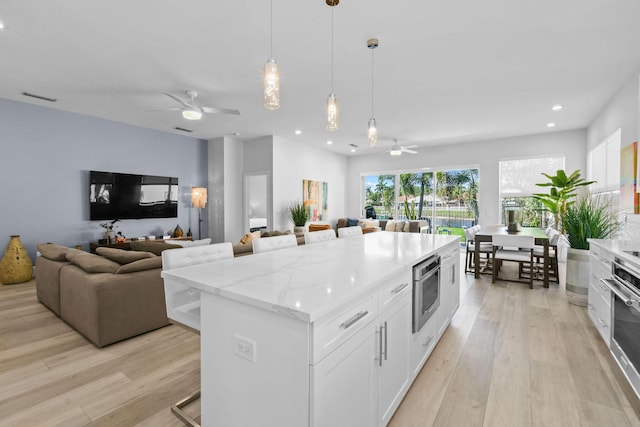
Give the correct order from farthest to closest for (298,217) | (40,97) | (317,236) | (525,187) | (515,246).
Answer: (298,217)
(525,187)
(40,97)
(515,246)
(317,236)

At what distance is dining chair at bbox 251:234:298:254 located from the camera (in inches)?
91.8

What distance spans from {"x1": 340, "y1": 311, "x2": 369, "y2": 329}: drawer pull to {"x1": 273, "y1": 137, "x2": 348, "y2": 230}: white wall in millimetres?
5736

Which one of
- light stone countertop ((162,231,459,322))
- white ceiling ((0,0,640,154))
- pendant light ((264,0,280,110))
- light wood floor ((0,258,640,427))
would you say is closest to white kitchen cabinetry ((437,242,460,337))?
light wood floor ((0,258,640,427))

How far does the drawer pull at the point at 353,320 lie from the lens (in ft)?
3.83

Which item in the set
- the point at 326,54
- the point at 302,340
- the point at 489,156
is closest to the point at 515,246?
the point at 326,54

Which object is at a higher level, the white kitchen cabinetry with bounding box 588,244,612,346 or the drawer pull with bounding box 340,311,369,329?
the drawer pull with bounding box 340,311,369,329

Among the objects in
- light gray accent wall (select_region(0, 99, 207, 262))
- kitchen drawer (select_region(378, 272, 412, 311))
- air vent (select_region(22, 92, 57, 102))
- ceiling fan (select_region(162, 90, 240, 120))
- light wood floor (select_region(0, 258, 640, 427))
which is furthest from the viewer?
light gray accent wall (select_region(0, 99, 207, 262))

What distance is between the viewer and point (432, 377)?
2109 mm

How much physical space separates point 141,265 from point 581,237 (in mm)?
4793

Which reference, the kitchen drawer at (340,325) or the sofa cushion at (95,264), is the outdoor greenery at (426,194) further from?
the sofa cushion at (95,264)

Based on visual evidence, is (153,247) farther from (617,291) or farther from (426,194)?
(426,194)

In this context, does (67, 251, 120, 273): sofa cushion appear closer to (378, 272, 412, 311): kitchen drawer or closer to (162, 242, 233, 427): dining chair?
(162, 242, 233, 427): dining chair

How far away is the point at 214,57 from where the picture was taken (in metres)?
3.24

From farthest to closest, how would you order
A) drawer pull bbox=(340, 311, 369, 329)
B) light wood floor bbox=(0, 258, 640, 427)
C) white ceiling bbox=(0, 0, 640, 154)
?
white ceiling bbox=(0, 0, 640, 154)
light wood floor bbox=(0, 258, 640, 427)
drawer pull bbox=(340, 311, 369, 329)
